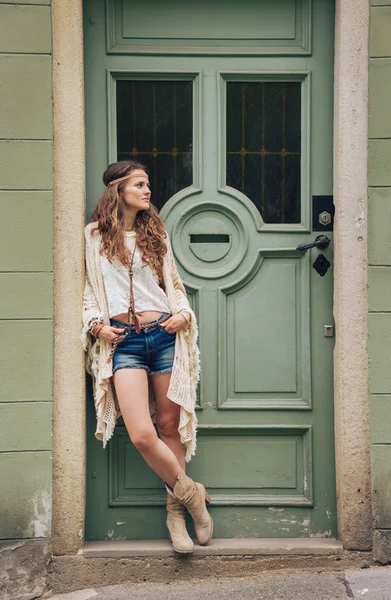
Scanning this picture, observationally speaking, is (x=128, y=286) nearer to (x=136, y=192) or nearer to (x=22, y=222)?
(x=136, y=192)

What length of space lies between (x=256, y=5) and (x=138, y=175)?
1071 millimetres

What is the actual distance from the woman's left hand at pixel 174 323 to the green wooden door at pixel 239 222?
326 mm

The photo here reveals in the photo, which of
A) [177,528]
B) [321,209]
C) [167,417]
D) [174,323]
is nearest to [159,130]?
[321,209]

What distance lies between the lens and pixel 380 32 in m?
4.01

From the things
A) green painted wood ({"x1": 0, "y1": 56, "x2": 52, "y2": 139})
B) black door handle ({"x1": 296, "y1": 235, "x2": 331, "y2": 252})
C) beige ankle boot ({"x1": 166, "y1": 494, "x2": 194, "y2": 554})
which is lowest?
beige ankle boot ({"x1": 166, "y1": 494, "x2": 194, "y2": 554})

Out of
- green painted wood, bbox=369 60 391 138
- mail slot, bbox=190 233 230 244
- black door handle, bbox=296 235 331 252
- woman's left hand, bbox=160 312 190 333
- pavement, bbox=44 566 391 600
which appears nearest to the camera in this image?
pavement, bbox=44 566 391 600

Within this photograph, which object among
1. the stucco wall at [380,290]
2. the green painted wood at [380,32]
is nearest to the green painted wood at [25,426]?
the stucco wall at [380,290]

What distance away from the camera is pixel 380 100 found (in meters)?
4.03

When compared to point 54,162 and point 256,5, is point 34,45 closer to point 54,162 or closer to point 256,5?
point 54,162

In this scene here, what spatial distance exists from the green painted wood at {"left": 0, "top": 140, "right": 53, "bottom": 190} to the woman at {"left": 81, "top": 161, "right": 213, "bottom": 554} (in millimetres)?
282

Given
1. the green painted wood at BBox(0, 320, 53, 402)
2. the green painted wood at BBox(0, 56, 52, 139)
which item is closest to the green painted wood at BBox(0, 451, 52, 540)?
the green painted wood at BBox(0, 320, 53, 402)

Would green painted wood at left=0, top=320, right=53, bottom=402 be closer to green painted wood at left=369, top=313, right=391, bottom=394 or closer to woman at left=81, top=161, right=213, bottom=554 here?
woman at left=81, top=161, right=213, bottom=554

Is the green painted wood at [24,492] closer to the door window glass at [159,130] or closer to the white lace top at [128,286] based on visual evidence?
the white lace top at [128,286]

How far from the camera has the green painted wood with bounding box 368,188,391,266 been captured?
405 centimetres
